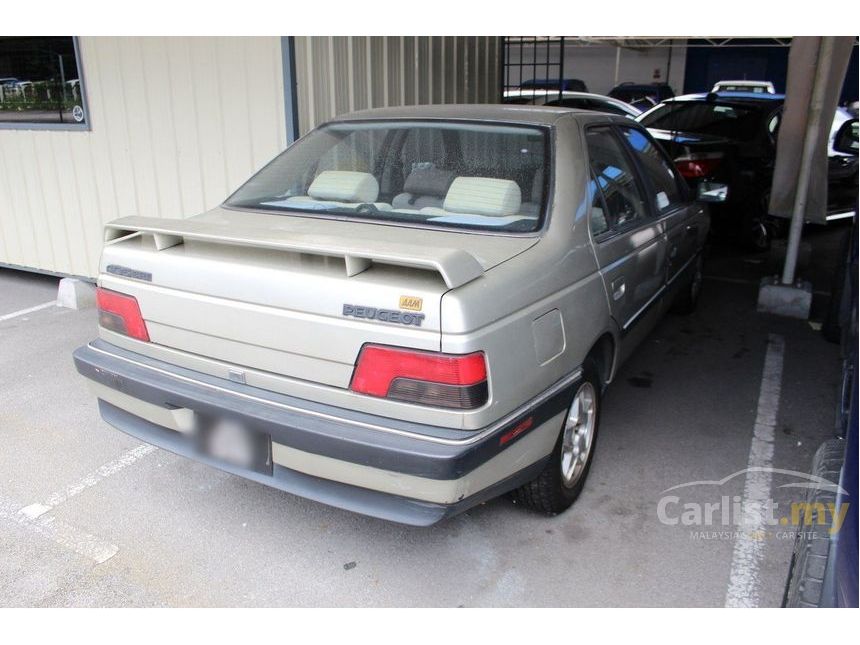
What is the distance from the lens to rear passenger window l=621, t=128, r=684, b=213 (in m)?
4.00

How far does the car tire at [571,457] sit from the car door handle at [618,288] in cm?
37

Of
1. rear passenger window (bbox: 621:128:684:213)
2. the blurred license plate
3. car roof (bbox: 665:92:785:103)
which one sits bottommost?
the blurred license plate

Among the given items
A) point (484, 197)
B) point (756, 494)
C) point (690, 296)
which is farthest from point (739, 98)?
point (484, 197)

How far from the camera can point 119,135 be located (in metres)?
5.70

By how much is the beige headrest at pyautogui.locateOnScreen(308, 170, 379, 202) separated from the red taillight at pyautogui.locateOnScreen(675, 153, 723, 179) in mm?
4845

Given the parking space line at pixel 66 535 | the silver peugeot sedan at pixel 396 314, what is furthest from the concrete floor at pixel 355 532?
the silver peugeot sedan at pixel 396 314

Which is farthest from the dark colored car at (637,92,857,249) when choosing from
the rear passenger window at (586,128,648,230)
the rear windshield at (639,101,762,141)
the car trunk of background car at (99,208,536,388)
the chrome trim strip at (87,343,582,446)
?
the car trunk of background car at (99,208,536,388)

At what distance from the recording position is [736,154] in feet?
24.6

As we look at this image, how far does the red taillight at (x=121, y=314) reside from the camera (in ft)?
9.22

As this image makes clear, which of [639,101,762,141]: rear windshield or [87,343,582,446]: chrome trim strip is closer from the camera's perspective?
[87,343,582,446]: chrome trim strip

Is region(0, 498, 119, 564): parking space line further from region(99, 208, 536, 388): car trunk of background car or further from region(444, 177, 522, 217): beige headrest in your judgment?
region(444, 177, 522, 217): beige headrest

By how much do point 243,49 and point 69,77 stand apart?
195 centimetres
